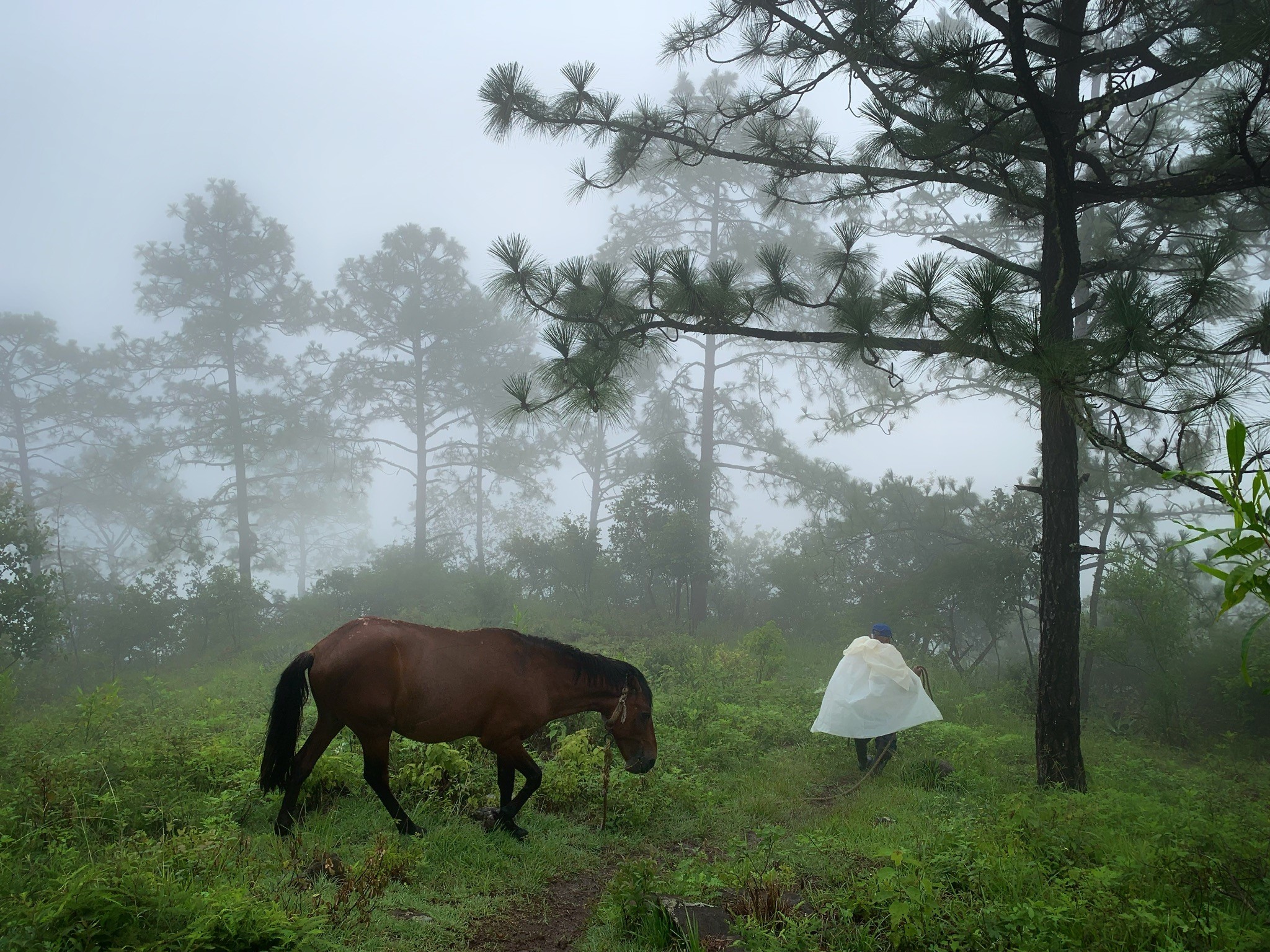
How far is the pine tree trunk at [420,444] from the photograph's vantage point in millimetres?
25906

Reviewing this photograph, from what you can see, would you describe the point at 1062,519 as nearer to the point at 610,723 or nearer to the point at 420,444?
the point at 610,723

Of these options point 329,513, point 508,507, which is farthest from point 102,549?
point 508,507

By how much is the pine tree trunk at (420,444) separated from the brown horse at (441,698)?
20.7 m

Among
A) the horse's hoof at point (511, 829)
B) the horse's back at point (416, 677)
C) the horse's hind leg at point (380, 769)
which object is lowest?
the horse's hoof at point (511, 829)

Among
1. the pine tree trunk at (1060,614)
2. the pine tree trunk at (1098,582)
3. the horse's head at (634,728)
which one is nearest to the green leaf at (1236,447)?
the horse's head at (634,728)

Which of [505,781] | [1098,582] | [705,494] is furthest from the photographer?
[705,494]

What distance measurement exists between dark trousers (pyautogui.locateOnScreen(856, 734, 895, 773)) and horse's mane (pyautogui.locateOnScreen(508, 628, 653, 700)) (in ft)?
8.79

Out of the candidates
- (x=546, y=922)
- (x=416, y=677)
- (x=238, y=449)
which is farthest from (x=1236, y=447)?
(x=238, y=449)

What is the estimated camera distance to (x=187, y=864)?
3.27 meters

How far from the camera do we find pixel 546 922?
4.08 meters

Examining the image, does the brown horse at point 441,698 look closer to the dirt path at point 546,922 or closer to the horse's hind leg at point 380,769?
the horse's hind leg at point 380,769

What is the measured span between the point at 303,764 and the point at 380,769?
51cm

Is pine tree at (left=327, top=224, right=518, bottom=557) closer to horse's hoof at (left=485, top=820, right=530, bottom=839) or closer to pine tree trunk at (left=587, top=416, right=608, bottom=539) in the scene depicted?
pine tree trunk at (left=587, top=416, right=608, bottom=539)

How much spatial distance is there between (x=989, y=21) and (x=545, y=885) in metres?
6.76
